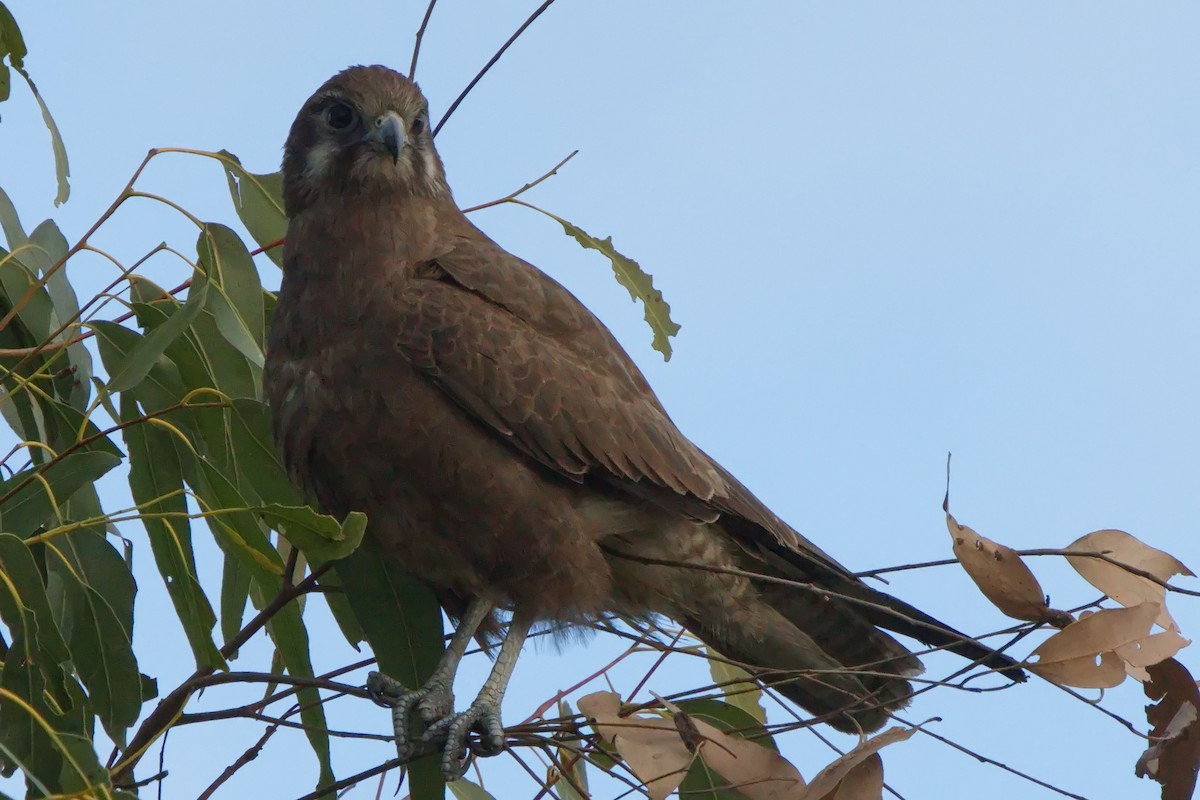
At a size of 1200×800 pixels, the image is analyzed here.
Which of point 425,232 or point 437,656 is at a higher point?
point 425,232

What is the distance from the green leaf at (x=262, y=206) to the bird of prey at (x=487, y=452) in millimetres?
53

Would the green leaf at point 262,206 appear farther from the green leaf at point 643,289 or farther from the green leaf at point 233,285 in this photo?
the green leaf at point 643,289

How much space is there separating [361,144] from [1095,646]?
2.37 meters

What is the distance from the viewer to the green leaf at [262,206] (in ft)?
13.1

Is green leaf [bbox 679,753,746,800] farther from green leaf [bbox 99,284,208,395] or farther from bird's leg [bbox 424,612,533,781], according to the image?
green leaf [bbox 99,284,208,395]

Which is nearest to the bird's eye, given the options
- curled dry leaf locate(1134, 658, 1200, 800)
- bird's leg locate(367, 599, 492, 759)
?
bird's leg locate(367, 599, 492, 759)

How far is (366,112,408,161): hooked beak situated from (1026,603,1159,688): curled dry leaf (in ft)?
7.08

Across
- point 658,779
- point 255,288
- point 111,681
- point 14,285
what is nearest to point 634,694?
point 658,779

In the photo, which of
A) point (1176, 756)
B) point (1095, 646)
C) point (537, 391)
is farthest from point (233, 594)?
point (1176, 756)

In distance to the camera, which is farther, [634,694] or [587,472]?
[587,472]

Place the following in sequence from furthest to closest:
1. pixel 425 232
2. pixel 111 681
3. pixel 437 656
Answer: pixel 425 232 → pixel 437 656 → pixel 111 681

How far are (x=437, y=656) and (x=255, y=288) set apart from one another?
102 cm

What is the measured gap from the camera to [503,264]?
12.6ft

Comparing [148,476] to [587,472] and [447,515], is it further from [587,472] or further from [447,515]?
[587,472]
